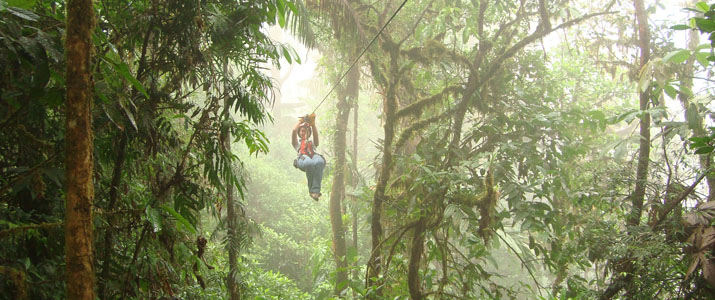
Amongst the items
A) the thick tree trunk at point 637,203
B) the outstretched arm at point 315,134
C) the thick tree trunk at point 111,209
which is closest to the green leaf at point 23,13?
the thick tree trunk at point 111,209

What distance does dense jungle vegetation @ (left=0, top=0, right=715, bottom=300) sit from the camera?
4.54ft

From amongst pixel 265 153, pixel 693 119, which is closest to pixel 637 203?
pixel 693 119

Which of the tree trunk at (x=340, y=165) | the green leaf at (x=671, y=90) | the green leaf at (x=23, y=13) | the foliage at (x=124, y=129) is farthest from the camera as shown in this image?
the tree trunk at (x=340, y=165)

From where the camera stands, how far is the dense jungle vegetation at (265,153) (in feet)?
4.54

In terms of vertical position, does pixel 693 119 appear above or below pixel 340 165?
below

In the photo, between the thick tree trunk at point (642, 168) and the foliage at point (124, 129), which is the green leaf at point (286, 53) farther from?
the thick tree trunk at point (642, 168)

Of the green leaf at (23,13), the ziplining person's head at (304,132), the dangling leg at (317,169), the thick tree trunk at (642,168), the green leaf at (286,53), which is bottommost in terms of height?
the thick tree trunk at (642,168)

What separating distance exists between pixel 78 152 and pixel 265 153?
3.77ft

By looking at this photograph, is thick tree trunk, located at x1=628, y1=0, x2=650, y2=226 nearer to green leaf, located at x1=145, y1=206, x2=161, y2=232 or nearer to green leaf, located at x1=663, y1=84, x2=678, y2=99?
green leaf, located at x1=663, y1=84, x2=678, y2=99

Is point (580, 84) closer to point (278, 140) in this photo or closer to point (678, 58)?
point (678, 58)

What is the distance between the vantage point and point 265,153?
238 cm

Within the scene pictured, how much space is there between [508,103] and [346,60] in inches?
93.7

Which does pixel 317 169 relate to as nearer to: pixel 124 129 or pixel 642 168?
pixel 642 168

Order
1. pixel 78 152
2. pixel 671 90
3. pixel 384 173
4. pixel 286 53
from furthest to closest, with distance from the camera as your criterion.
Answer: pixel 384 173 < pixel 671 90 < pixel 286 53 < pixel 78 152
